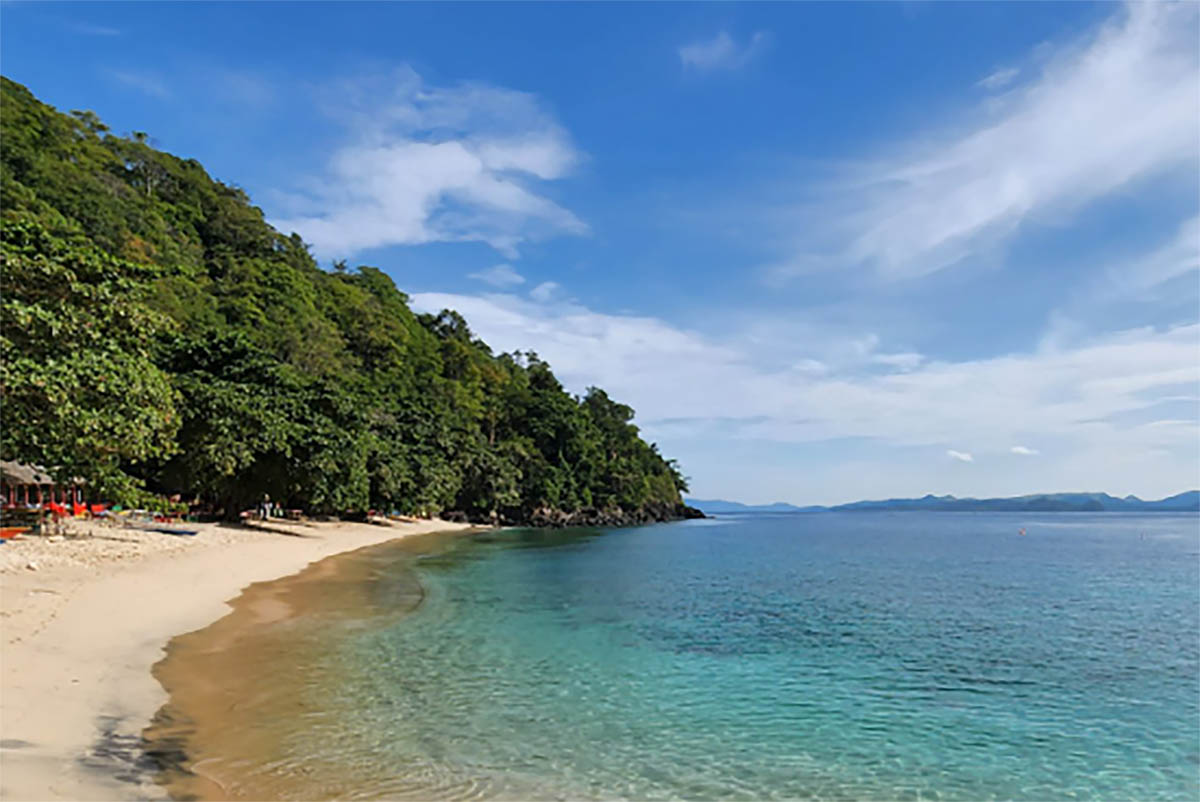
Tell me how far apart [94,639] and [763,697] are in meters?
12.1

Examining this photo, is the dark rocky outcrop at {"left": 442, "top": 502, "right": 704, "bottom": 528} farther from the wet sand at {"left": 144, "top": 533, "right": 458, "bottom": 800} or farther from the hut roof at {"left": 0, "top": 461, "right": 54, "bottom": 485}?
the wet sand at {"left": 144, "top": 533, "right": 458, "bottom": 800}

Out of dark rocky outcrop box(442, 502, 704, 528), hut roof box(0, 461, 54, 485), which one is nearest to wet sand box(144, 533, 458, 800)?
hut roof box(0, 461, 54, 485)

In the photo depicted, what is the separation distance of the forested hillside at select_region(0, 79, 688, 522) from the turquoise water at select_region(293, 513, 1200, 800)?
8498mm

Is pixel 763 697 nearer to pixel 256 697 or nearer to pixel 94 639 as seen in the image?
pixel 256 697

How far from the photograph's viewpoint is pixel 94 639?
13008mm

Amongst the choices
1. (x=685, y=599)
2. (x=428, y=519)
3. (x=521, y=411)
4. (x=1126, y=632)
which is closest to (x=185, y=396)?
(x=685, y=599)

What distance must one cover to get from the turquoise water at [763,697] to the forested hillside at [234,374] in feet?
27.9

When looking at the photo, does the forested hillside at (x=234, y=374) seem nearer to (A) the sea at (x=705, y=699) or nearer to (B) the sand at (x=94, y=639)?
(B) the sand at (x=94, y=639)

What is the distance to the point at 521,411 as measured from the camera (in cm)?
10344

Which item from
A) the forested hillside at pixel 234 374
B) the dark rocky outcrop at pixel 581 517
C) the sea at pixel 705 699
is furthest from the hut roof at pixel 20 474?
the dark rocky outcrop at pixel 581 517

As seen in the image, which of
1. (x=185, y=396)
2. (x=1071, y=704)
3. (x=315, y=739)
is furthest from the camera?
(x=185, y=396)

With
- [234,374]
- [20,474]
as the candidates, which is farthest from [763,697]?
[234,374]

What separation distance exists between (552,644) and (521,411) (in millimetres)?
87262

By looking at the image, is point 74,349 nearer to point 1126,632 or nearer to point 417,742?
point 417,742
